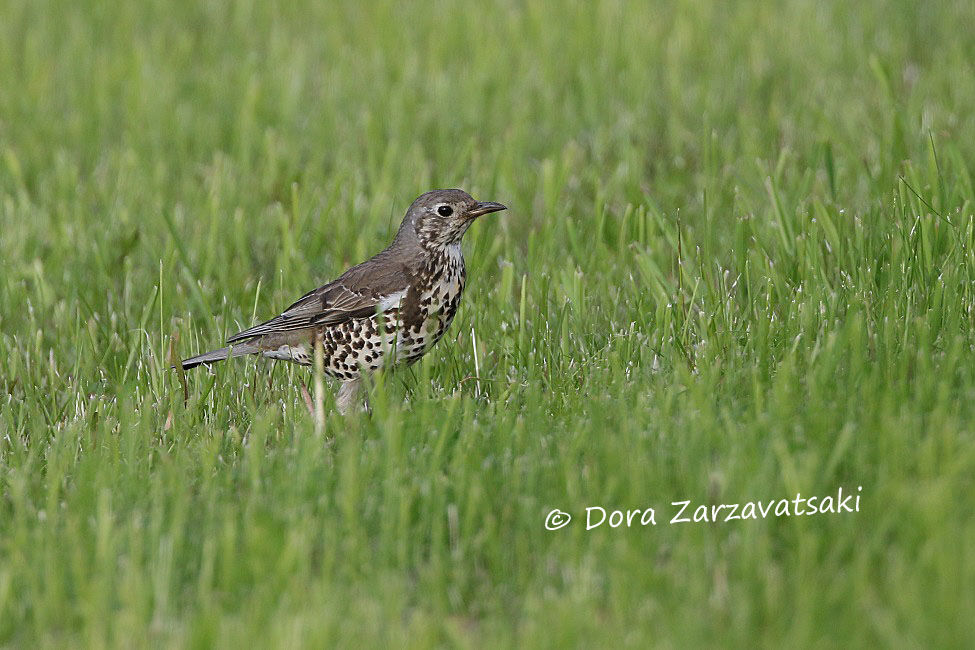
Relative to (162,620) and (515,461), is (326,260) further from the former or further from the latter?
(162,620)

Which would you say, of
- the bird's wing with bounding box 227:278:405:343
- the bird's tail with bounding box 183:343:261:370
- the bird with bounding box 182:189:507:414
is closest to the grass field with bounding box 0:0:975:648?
the bird's tail with bounding box 183:343:261:370

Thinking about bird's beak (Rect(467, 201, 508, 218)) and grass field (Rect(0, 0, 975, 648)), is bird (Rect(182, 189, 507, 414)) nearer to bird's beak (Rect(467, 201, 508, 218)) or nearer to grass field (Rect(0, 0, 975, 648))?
bird's beak (Rect(467, 201, 508, 218))

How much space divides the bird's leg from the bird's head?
69 centimetres

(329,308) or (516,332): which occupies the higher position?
(329,308)

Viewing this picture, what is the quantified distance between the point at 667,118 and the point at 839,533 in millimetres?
→ 5736

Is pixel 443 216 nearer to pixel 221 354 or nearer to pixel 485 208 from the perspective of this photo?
pixel 485 208

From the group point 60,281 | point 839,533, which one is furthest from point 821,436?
point 60,281

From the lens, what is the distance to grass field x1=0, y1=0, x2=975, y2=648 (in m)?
3.81

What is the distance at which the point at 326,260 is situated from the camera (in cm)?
757

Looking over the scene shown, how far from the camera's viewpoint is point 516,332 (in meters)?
6.10

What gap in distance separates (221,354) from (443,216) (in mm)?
1117

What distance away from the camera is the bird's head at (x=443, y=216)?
579cm

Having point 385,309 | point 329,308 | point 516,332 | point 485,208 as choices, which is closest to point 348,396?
point 329,308

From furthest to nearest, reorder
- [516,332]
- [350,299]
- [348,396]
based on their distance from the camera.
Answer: [516,332] < [348,396] < [350,299]
